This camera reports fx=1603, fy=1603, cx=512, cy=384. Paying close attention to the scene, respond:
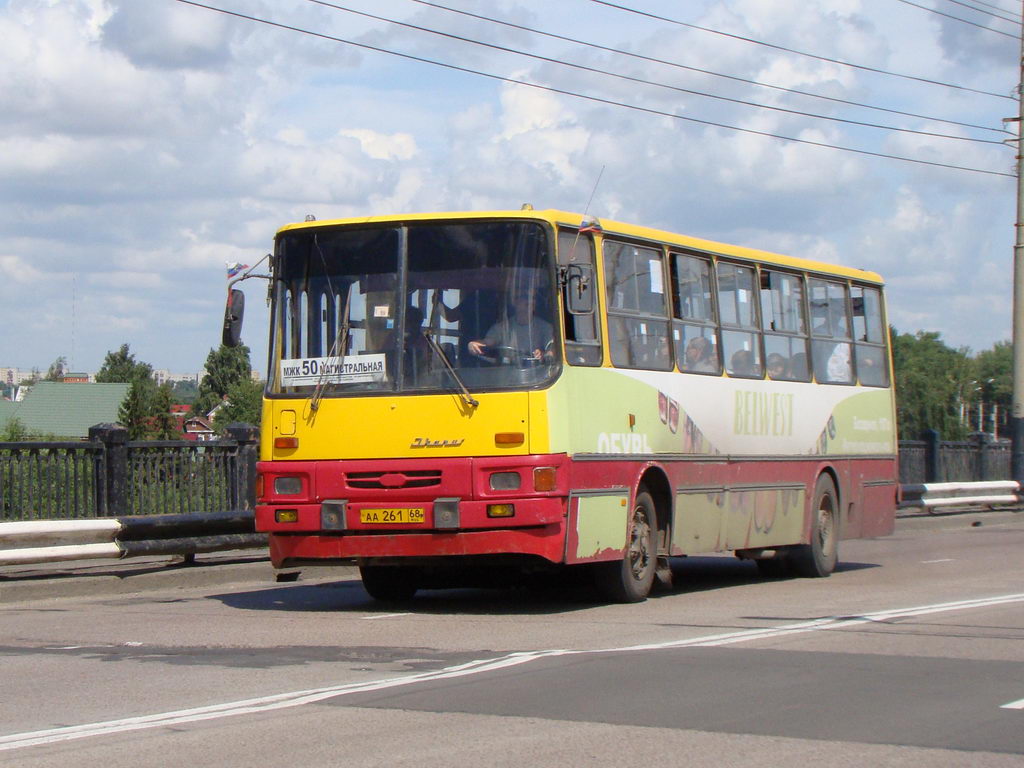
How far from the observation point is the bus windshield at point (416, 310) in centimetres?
1220

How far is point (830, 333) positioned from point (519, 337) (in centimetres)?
633

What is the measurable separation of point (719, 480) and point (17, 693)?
26.3 ft

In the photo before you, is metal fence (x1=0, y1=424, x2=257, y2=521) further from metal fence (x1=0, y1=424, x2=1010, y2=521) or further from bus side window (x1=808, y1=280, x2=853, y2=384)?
bus side window (x1=808, y1=280, x2=853, y2=384)

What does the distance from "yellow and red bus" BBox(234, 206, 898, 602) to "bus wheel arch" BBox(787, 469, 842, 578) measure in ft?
8.10

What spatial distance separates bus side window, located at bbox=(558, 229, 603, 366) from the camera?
40.3 feet

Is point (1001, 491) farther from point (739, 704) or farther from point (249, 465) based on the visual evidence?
point (739, 704)

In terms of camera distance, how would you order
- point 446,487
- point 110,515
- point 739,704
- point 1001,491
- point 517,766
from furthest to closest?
point 1001,491
point 110,515
point 446,487
point 739,704
point 517,766

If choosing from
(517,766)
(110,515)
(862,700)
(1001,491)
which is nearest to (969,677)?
(862,700)

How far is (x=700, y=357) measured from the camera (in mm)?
14664

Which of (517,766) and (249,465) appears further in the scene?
(249,465)

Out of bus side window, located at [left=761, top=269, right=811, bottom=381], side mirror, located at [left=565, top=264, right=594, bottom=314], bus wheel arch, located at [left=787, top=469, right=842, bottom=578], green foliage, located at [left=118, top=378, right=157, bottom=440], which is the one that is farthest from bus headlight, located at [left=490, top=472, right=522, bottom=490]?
green foliage, located at [left=118, top=378, right=157, bottom=440]

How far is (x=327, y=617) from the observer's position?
12.3 metres

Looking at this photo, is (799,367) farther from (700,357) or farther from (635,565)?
(635,565)

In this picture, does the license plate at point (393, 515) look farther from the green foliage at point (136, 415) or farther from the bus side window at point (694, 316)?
the green foliage at point (136, 415)
